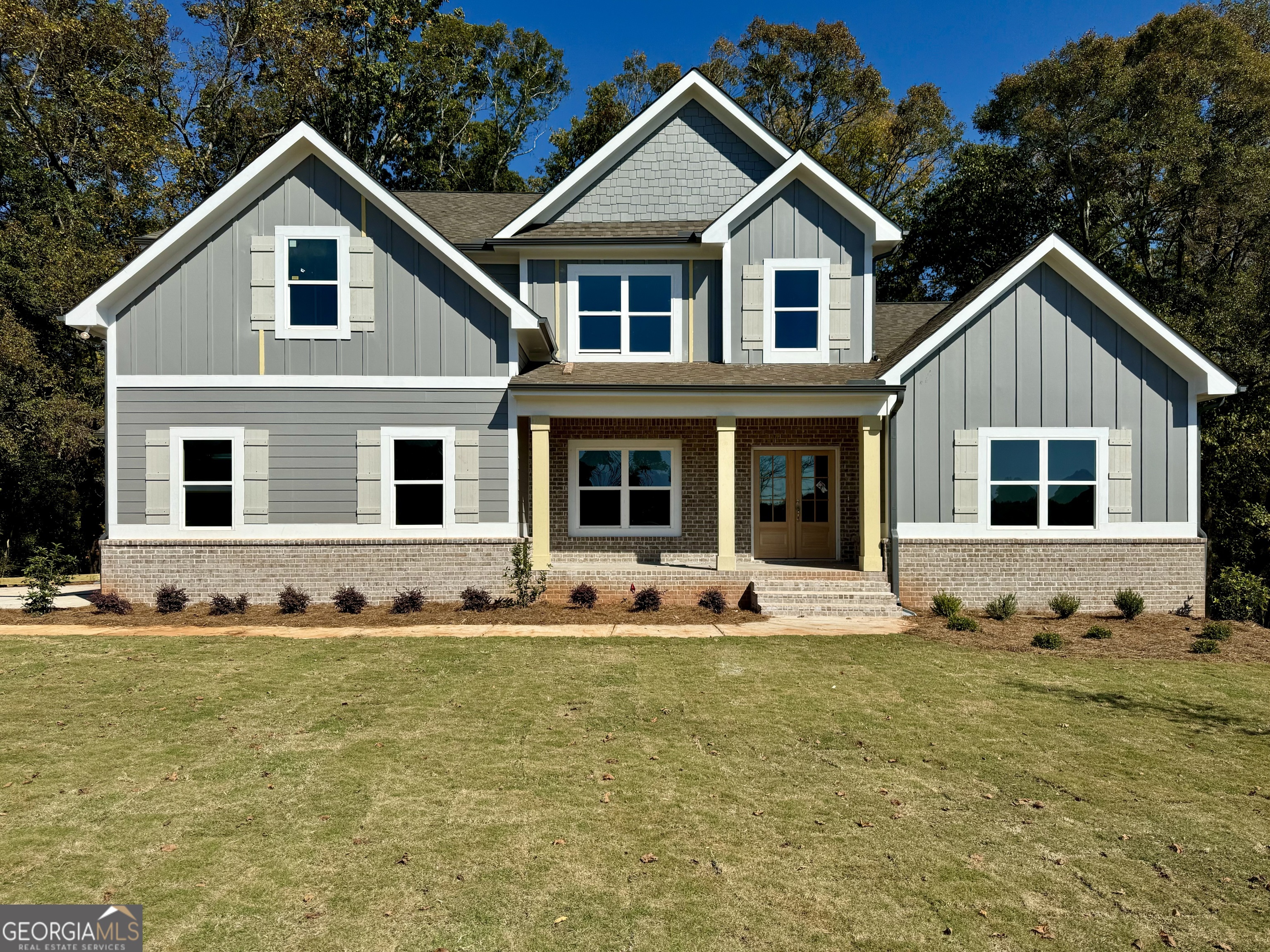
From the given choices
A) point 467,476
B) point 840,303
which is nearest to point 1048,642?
point 840,303

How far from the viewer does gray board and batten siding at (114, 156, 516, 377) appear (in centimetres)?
1270

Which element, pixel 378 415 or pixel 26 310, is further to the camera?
pixel 26 310

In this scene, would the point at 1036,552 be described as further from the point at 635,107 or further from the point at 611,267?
the point at 635,107

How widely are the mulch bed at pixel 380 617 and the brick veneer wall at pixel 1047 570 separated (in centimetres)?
348

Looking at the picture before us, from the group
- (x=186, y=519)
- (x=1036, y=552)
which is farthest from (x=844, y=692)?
(x=186, y=519)

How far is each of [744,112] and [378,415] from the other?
9978mm

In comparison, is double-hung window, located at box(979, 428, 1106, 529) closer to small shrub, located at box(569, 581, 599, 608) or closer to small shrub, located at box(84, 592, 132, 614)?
small shrub, located at box(569, 581, 599, 608)

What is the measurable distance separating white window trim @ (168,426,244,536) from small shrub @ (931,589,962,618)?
12.4 meters

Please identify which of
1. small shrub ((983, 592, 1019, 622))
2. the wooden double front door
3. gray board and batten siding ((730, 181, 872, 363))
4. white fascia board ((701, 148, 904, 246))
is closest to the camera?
small shrub ((983, 592, 1019, 622))

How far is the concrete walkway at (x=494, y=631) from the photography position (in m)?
10.3

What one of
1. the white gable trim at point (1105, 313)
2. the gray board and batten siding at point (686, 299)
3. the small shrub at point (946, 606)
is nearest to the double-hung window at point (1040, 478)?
the small shrub at point (946, 606)

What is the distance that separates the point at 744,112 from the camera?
49.6 feet

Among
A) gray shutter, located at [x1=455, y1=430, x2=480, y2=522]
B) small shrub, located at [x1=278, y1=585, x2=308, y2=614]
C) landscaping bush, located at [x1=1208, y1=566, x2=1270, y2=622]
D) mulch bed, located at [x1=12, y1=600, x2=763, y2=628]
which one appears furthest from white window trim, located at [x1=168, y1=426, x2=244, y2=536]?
landscaping bush, located at [x1=1208, y1=566, x2=1270, y2=622]

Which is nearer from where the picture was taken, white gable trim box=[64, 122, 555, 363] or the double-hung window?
white gable trim box=[64, 122, 555, 363]
